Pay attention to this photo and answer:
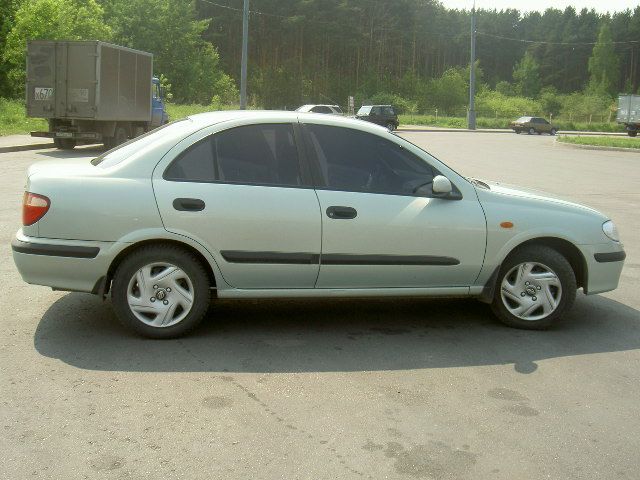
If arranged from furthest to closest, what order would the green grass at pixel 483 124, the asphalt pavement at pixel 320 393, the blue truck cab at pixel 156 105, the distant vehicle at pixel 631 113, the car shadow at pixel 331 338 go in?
the green grass at pixel 483 124, the distant vehicle at pixel 631 113, the blue truck cab at pixel 156 105, the car shadow at pixel 331 338, the asphalt pavement at pixel 320 393

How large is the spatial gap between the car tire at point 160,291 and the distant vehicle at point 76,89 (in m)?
18.3

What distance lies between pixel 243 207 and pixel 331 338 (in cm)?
109

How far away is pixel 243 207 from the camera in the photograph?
5566mm

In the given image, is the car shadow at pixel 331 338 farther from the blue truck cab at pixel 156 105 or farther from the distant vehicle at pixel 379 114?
the distant vehicle at pixel 379 114

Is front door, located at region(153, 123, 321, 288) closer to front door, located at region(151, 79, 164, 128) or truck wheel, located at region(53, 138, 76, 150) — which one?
truck wheel, located at region(53, 138, 76, 150)

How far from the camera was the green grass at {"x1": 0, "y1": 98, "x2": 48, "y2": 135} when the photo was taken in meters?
28.7

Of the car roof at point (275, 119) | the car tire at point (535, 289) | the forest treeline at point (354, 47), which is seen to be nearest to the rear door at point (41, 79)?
the forest treeline at point (354, 47)

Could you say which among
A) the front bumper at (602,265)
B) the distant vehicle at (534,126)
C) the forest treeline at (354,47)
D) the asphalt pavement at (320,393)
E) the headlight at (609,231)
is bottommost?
the asphalt pavement at (320,393)

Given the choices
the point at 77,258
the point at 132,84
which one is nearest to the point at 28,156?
the point at 132,84

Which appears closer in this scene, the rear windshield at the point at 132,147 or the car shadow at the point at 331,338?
the car shadow at the point at 331,338

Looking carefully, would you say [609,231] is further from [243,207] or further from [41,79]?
[41,79]

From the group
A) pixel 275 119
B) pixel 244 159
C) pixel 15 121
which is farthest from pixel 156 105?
pixel 244 159

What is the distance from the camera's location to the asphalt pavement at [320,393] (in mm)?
3729

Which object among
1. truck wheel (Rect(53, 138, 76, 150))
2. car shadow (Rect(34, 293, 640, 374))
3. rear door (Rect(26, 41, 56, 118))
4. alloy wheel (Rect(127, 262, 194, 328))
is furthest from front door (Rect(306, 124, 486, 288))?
rear door (Rect(26, 41, 56, 118))
